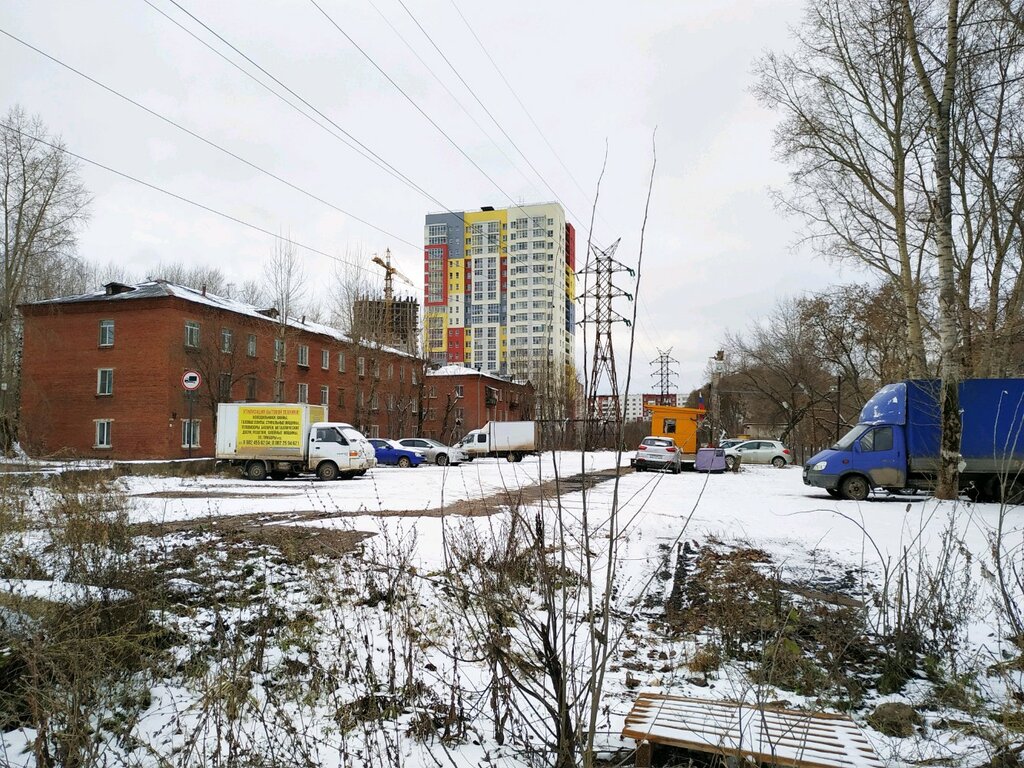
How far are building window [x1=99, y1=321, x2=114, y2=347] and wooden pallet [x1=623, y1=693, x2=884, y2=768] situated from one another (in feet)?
122

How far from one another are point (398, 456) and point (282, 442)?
450 inches

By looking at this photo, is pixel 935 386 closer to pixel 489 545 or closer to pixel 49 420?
pixel 489 545

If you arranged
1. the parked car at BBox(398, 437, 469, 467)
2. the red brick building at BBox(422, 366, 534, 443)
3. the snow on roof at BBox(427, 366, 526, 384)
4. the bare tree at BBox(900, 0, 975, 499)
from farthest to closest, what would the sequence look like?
the snow on roof at BBox(427, 366, 526, 384), the red brick building at BBox(422, 366, 534, 443), the parked car at BBox(398, 437, 469, 467), the bare tree at BBox(900, 0, 975, 499)

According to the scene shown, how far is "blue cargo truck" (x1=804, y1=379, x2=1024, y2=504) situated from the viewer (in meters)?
15.5

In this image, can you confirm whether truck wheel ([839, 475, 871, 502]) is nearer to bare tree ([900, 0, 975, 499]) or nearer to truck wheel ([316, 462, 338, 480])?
bare tree ([900, 0, 975, 499])

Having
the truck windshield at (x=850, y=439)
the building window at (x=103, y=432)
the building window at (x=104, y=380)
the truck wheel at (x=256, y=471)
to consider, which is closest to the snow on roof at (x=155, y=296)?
the building window at (x=104, y=380)

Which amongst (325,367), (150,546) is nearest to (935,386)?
(150,546)

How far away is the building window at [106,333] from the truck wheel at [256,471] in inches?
666

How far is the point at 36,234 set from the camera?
104 ft

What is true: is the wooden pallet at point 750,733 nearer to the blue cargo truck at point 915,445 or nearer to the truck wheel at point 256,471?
the blue cargo truck at point 915,445

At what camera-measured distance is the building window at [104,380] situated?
1309 inches

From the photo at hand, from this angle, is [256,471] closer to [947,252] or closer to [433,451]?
[433,451]

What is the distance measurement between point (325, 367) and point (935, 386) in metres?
38.2

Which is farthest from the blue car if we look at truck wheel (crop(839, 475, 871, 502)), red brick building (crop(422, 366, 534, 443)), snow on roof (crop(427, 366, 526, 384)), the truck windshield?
red brick building (crop(422, 366, 534, 443))
